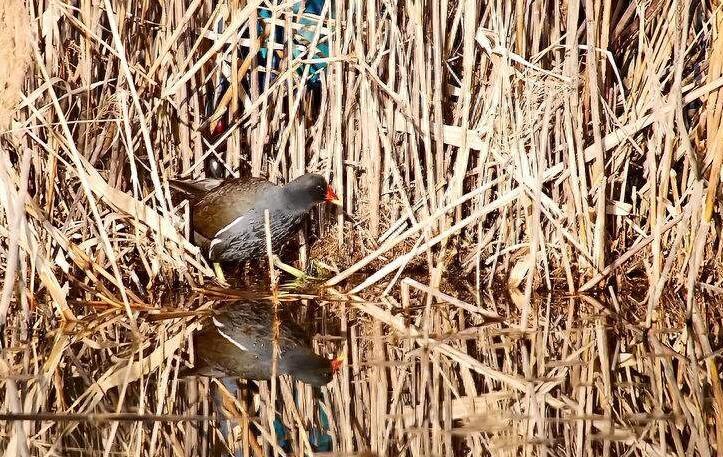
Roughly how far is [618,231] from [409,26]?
131cm

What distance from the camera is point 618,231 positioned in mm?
4723

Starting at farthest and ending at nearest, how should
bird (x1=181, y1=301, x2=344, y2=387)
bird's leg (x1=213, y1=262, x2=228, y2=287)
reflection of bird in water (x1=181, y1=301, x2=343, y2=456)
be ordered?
bird's leg (x1=213, y1=262, x2=228, y2=287) < bird (x1=181, y1=301, x2=344, y2=387) < reflection of bird in water (x1=181, y1=301, x2=343, y2=456)

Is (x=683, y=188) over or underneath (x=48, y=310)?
over

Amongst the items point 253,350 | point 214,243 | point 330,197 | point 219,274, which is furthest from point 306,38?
point 253,350

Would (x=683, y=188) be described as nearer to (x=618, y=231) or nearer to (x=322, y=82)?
(x=618, y=231)

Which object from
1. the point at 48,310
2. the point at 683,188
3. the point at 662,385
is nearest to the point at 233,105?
the point at 48,310

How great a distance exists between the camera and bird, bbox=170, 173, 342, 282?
15.6 feet

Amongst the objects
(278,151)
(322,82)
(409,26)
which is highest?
(409,26)

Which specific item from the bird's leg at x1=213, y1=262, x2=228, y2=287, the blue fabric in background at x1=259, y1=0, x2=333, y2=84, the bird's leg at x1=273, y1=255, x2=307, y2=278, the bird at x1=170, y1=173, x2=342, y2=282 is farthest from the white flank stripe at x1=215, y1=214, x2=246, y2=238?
the blue fabric in background at x1=259, y1=0, x2=333, y2=84

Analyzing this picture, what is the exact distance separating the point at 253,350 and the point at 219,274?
0.95 metres

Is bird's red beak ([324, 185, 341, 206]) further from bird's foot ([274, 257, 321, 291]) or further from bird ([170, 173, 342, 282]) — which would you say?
bird's foot ([274, 257, 321, 291])

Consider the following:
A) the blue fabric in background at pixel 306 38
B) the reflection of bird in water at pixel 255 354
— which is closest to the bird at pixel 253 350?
the reflection of bird in water at pixel 255 354

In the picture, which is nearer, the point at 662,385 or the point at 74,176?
the point at 662,385

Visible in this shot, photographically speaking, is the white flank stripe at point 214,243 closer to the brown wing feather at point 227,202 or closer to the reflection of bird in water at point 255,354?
the brown wing feather at point 227,202
